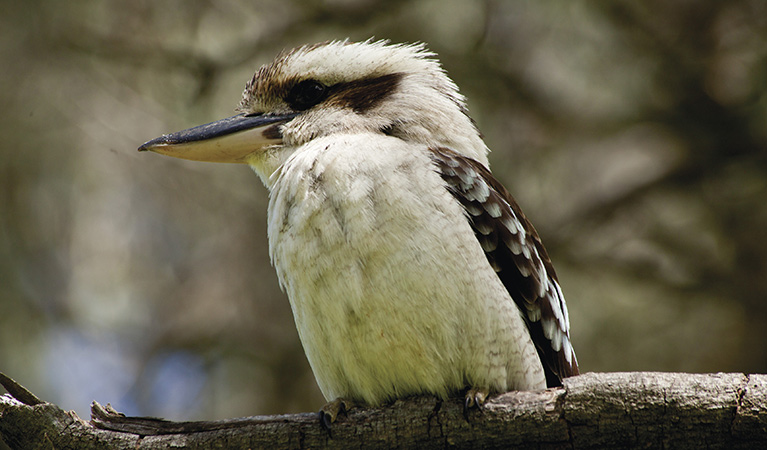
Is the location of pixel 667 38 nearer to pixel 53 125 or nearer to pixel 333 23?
pixel 333 23

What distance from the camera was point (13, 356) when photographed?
4.51 metres

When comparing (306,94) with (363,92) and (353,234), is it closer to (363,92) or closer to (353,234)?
(363,92)

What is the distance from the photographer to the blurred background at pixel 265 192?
16.1ft

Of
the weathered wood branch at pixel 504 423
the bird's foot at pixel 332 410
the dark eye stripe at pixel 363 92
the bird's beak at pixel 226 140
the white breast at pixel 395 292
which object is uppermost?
the dark eye stripe at pixel 363 92

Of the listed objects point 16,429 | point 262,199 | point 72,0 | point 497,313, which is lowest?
point 16,429

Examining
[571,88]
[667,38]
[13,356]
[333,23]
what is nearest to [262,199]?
[333,23]

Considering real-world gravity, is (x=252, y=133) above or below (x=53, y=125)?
below

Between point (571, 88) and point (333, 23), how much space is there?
184 centimetres

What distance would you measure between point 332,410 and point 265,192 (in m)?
3.31

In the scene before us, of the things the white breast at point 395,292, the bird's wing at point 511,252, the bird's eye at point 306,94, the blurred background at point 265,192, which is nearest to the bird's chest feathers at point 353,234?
the white breast at point 395,292

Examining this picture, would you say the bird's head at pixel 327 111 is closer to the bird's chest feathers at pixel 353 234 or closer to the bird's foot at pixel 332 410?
the bird's chest feathers at pixel 353 234

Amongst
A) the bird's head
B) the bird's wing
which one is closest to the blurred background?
the bird's head

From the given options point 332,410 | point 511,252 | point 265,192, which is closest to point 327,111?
point 511,252

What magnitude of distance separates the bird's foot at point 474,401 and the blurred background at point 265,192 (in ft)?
9.89
